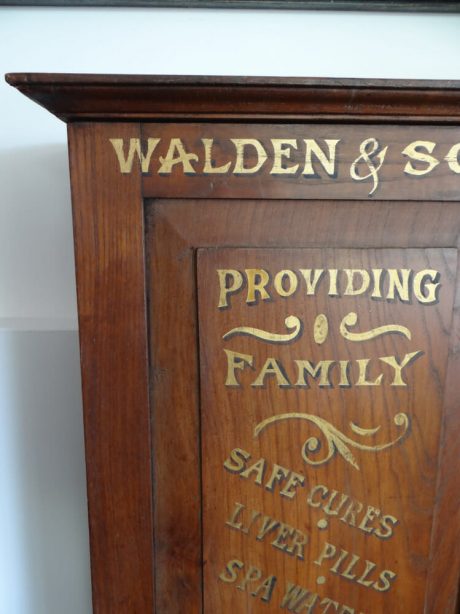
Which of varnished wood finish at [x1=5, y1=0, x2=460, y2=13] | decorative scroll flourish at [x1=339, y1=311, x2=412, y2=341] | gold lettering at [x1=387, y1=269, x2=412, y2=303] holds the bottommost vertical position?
decorative scroll flourish at [x1=339, y1=311, x2=412, y2=341]

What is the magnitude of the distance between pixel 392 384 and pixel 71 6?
0.88 m

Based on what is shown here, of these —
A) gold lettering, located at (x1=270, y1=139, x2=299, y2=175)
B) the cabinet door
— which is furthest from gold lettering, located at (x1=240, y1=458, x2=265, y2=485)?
gold lettering, located at (x1=270, y1=139, x2=299, y2=175)

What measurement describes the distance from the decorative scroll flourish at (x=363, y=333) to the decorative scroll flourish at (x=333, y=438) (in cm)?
11

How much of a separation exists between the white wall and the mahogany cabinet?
44 centimetres

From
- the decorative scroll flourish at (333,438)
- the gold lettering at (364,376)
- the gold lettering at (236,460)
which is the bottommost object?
the gold lettering at (236,460)

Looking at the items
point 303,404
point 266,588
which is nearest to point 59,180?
point 303,404

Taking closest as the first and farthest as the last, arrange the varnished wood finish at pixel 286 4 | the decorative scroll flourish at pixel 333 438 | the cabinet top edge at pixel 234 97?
1. the cabinet top edge at pixel 234 97
2. the decorative scroll flourish at pixel 333 438
3. the varnished wood finish at pixel 286 4

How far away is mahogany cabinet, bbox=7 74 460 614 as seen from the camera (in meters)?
0.49

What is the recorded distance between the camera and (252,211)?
51 cm

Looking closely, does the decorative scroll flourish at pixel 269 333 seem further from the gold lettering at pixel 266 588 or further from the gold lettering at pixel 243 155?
the gold lettering at pixel 266 588

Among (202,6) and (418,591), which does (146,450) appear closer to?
(418,591)

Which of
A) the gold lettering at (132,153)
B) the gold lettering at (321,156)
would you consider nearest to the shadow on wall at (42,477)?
the gold lettering at (132,153)

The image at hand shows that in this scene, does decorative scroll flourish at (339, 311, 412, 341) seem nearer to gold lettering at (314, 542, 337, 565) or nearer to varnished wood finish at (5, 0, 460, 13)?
gold lettering at (314, 542, 337, 565)

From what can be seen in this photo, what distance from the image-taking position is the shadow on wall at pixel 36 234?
2.94 ft
